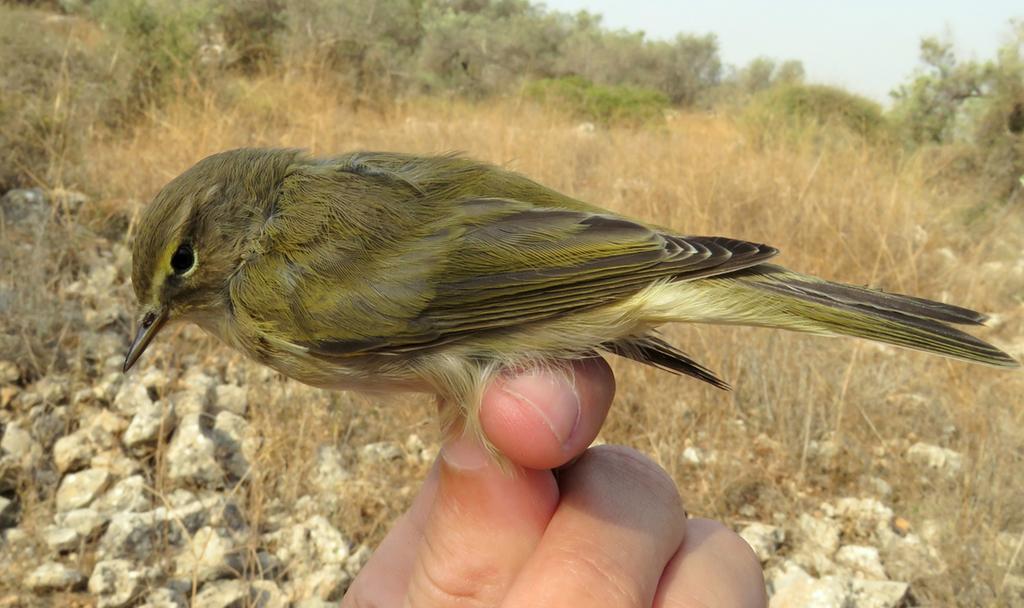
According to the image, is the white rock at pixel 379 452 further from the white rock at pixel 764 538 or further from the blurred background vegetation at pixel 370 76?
the blurred background vegetation at pixel 370 76

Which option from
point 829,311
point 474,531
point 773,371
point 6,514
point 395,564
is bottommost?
point 6,514

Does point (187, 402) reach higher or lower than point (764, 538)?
lower

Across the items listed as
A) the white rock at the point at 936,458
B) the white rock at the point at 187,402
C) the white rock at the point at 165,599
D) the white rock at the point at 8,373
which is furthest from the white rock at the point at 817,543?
the white rock at the point at 8,373

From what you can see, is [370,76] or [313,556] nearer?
[313,556]

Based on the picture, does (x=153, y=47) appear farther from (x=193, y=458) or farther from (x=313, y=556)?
(x=313, y=556)

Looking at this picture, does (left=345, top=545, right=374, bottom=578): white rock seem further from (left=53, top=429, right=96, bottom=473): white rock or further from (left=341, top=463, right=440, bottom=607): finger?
(left=53, top=429, right=96, bottom=473): white rock

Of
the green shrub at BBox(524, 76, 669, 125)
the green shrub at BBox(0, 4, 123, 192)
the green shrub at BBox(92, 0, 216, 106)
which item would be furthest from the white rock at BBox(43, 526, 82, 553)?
the green shrub at BBox(524, 76, 669, 125)

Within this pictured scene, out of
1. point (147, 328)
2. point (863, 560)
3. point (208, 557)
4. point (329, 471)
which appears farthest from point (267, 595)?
point (863, 560)
